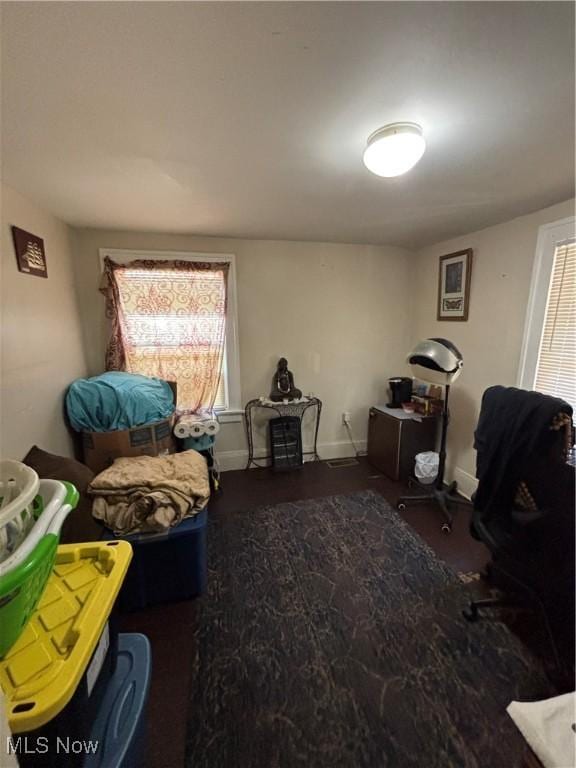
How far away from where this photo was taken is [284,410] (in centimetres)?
316

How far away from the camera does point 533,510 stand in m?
1.33

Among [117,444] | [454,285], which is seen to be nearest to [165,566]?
[117,444]

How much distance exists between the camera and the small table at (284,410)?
9.76ft

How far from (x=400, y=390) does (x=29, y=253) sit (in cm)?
314

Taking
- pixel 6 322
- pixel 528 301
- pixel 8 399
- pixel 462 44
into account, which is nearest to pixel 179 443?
pixel 8 399

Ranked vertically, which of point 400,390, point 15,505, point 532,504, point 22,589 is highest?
point 15,505

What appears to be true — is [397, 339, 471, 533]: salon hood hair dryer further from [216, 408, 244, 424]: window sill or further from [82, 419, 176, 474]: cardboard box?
[82, 419, 176, 474]: cardboard box

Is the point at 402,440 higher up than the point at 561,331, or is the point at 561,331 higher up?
the point at 561,331

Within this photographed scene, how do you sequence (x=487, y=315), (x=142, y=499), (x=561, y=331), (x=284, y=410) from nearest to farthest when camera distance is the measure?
(x=142, y=499)
(x=561, y=331)
(x=487, y=315)
(x=284, y=410)

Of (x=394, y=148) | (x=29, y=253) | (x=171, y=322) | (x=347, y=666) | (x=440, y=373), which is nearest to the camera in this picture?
(x=394, y=148)

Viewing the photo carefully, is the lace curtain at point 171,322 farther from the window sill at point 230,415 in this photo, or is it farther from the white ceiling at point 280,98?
the white ceiling at point 280,98

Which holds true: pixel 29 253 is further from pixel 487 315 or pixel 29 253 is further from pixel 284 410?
pixel 487 315

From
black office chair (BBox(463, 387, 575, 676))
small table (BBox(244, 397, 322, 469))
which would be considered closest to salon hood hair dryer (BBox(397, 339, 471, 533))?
black office chair (BBox(463, 387, 575, 676))

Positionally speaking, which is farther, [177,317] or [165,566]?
[177,317]
